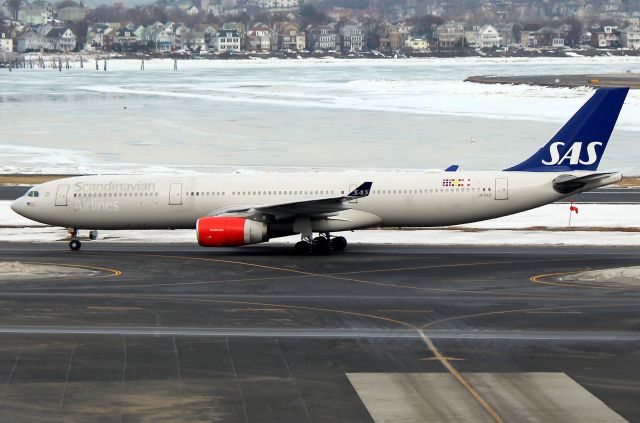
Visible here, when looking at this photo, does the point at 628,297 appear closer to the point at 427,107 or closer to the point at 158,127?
the point at 158,127

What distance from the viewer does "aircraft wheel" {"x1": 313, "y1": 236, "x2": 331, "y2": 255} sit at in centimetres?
5207

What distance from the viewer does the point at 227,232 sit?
50.0 metres

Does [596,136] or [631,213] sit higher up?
[596,136]

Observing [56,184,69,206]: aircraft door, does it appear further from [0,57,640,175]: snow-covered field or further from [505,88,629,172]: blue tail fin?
[0,57,640,175]: snow-covered field

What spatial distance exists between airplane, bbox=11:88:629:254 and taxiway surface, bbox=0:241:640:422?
1.67 metres

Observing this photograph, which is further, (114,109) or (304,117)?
(114,109)

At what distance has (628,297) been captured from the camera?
41.5 metres

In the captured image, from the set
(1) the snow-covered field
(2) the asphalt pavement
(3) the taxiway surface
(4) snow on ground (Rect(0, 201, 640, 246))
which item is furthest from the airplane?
(1) the snow-covered field

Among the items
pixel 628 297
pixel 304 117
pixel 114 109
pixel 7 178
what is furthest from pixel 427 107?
pixel 628 297

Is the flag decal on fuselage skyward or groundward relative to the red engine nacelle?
skyward

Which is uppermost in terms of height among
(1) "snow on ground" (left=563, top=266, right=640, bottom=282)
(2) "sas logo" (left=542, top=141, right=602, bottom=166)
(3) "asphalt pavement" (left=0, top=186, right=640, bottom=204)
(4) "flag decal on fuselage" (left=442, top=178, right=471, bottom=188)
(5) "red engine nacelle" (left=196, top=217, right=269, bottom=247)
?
(2) "sas logo" (left=542, top=141, right=602, bottom=166)

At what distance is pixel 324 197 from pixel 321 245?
7.00ft

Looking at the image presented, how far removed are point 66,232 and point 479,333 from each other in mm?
30729

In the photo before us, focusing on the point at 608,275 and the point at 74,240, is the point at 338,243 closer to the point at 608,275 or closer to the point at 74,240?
the point at 74,240
